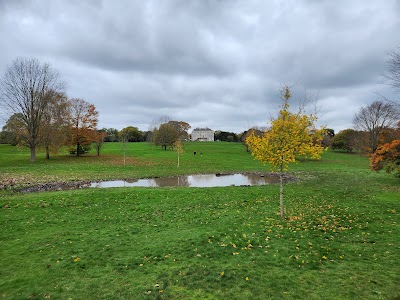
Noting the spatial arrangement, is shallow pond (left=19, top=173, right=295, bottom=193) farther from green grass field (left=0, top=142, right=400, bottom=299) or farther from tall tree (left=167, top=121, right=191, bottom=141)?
tall tree (left=167, top=121, right=191, bottom=141)

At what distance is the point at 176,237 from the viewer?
9312mm

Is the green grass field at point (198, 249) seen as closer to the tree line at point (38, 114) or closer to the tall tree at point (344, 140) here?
the tree line at point (38, 114)

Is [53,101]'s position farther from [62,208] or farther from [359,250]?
[359,250]

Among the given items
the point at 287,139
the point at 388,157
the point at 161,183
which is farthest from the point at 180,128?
the point at 287,139

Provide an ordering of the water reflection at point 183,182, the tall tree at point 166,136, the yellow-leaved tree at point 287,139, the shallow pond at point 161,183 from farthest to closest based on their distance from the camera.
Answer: the tall tree at point 166,136 → the water reflection at point 183,182 → the shallow pond at point 161,183 → the yellow-leaved tree at point 287,139

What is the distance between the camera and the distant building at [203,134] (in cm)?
18325

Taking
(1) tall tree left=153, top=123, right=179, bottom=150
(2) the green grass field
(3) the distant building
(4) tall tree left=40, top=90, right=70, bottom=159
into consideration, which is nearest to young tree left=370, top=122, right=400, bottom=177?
(2) the green grass field

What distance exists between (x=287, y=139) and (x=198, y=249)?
6086 mm

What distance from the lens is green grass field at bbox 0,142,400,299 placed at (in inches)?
233

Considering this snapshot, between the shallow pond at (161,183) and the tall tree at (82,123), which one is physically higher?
the tall tree at (82,123)

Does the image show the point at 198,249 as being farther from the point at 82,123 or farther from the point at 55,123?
the point at 82,123

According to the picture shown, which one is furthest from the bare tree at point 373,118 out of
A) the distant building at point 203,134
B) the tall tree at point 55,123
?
the distant building at point 203,134

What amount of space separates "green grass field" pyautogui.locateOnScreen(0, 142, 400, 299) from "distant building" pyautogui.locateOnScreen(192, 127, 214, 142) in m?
168

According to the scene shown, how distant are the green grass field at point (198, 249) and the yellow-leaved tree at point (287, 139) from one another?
2.96 m
